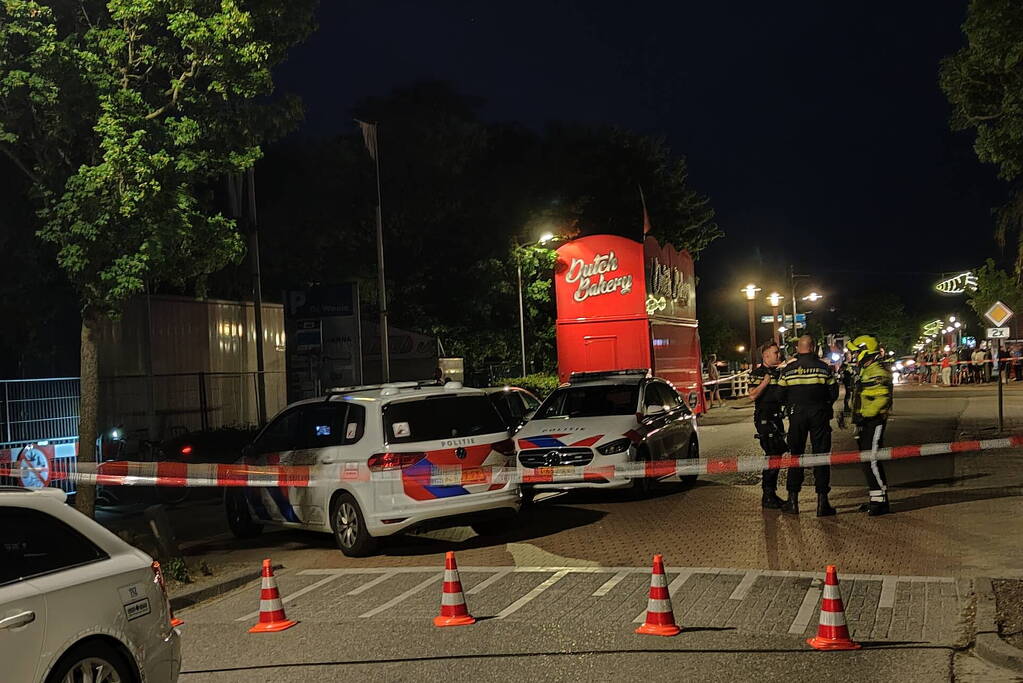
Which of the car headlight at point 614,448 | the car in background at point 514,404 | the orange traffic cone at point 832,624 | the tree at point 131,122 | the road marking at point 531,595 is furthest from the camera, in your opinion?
the car in background at point 514,404

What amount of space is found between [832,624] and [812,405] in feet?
19.4

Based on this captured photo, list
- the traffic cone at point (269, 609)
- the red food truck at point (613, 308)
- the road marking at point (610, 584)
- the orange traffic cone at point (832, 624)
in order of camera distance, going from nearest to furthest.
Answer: the orange traffic cone at point (832, 624) < the traffic cone at point (269, 609) < the road marking at point (610, 584) < the red food truck at point (613, 308)

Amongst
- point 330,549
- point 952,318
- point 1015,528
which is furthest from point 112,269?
point 952,318

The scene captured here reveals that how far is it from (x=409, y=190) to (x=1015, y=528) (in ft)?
106

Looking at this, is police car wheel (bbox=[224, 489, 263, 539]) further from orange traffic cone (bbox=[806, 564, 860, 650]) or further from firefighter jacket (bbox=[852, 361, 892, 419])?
orange traffic cone (bbox=[806, 564, 860, 650])

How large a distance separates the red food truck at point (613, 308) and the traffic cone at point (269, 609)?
58.3 feet

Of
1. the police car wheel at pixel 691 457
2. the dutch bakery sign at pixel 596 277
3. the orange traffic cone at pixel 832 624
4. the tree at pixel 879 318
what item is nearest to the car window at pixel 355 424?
the orange traffic cone at pixel 832 624

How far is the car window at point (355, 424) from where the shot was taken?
11.5 metres

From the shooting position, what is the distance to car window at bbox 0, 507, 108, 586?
16.6 ft

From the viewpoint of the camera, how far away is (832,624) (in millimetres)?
6996

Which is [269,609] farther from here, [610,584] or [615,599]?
[610,584]

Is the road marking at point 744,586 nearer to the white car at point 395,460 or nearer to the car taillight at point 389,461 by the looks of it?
the white car at point 395,460

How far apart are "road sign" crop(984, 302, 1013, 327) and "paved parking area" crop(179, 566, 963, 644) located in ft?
51.2

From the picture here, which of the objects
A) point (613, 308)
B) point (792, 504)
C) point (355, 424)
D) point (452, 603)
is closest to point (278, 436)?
point (355, 424)
